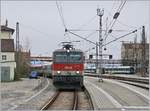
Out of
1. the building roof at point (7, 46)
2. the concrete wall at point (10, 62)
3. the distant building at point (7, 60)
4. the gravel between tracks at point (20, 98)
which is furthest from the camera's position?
the building roof at point (7, 46)

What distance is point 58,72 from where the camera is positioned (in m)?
30.4

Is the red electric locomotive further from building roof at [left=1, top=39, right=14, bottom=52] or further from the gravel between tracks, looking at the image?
building roof at [left=1, top=39, right=14, bottom=52]

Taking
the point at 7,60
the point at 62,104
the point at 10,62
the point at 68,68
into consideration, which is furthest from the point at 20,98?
the point at 7,60

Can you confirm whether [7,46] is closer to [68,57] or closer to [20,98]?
[68,57]

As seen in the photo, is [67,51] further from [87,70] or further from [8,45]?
[87,70]

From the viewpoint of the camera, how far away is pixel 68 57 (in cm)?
3106

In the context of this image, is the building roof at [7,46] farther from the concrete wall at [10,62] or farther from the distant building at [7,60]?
the concrete wall at [10,62]

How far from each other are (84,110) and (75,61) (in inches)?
522

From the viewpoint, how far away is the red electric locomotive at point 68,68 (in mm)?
30094


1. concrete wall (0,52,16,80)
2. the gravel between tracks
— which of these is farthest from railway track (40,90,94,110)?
concrete wall (0,52,16,80)

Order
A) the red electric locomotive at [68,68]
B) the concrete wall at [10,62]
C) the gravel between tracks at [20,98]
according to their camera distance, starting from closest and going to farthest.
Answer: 1. the gravel between tracks at [20,98]
2. the red electric locomotive at [68,68]
3. the concrete wall at [10,62]

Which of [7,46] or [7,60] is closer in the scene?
[7,60]

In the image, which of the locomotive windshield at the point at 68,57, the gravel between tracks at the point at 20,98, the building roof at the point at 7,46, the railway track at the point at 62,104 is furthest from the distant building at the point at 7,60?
the railway track at the point at 62,104

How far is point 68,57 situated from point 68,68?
978mm
